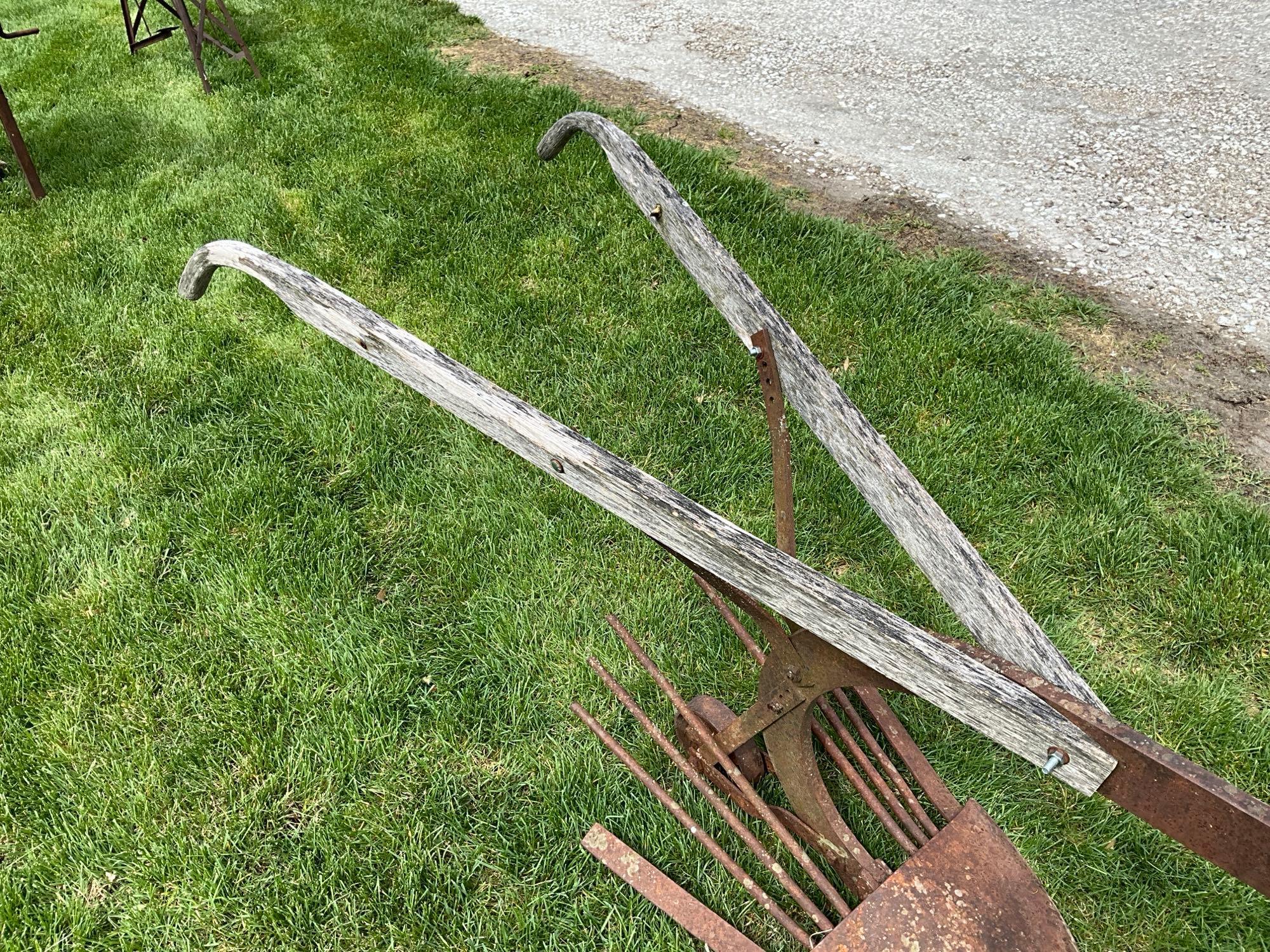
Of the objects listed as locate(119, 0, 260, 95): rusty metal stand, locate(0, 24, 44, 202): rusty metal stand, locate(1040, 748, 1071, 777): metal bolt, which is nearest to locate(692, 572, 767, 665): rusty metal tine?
locate(1040, 748, 1071, 777): metal bolt

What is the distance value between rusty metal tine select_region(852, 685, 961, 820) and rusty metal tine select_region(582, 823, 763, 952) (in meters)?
0.50

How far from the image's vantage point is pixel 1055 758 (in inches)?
44.4

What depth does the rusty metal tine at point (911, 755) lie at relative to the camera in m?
1.73

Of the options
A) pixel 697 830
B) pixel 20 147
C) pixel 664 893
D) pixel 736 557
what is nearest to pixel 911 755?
pixel 697 830

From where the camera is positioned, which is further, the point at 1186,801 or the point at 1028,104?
the point at 1028,104

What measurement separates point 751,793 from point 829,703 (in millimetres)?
376

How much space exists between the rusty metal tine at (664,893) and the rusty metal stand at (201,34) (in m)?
5.48

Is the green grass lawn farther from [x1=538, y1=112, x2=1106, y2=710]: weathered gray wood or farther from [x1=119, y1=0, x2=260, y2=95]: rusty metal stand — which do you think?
[x1=119, y1=0, x2=260, y2=95]: rusty metal stand

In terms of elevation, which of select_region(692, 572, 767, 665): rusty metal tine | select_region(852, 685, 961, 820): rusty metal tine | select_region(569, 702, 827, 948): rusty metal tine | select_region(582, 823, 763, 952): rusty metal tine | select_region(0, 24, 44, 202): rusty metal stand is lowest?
select_region(582, 823, 763, 952): rusty metal tine

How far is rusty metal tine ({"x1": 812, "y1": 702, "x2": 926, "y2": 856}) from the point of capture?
1.65m

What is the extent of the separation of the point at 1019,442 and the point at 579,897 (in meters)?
2.07

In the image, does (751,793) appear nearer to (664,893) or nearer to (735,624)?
(664,893)

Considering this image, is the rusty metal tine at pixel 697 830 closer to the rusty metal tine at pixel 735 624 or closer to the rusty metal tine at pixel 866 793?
the rusty metal tine at pixel 866 793

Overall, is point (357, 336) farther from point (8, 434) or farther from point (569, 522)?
point (8, 434)
